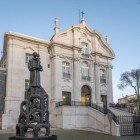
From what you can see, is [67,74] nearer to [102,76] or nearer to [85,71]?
[85,71]

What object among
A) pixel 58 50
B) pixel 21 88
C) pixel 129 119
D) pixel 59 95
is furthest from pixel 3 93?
pixel 129 119

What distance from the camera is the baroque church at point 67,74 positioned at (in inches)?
1011

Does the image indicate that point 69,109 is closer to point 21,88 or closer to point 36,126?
point 21,88

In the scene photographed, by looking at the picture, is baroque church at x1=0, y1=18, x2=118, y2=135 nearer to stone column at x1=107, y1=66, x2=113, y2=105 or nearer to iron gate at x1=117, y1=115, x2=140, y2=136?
stone column at x1=107, y1=66, x2=113, y2=105

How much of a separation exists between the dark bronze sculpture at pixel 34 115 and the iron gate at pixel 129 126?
32.9 ft

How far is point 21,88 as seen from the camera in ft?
87.4

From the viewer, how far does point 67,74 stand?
2966 centimetres

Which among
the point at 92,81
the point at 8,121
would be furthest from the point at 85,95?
the point at 8,121

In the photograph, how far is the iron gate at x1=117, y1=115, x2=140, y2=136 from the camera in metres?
19.4

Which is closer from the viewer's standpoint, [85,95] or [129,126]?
[129,126]

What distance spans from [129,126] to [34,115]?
12058mm

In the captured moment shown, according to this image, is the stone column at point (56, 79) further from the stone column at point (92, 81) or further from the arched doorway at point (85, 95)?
the stone column at point (92, 81)

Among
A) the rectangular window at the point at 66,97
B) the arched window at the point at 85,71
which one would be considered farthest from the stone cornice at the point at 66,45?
the rectangular window at the point at 66,97

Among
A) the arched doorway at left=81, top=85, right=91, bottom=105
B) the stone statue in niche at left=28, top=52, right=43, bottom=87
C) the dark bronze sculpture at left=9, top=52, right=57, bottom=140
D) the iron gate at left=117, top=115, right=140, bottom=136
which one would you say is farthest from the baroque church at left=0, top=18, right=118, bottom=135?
the stone statue in niche at left=28, top=52, right=43, bottom=87
